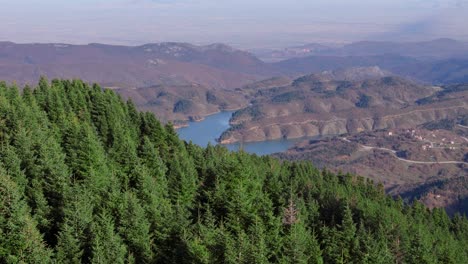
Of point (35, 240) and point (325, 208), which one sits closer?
point (35, 240)

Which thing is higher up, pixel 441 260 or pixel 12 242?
pixel 12 242

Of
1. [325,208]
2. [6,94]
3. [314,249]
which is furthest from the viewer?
[6,94]

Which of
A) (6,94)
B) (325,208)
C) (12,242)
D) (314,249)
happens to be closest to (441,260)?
(325,208)

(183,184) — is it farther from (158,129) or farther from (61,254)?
(158,129)

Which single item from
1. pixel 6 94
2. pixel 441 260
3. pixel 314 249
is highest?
pixel 6 94

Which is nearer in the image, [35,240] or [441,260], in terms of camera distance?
[35,240]

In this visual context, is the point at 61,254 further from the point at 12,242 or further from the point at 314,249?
the point at 314,249

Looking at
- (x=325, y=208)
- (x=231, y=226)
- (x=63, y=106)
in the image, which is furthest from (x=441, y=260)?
(x=63, y=106)

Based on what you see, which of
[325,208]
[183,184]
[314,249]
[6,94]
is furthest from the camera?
[6,94]

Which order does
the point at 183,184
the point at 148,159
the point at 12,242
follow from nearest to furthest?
the point at 12,242 < the point at 183,184 < the point at 148,159
